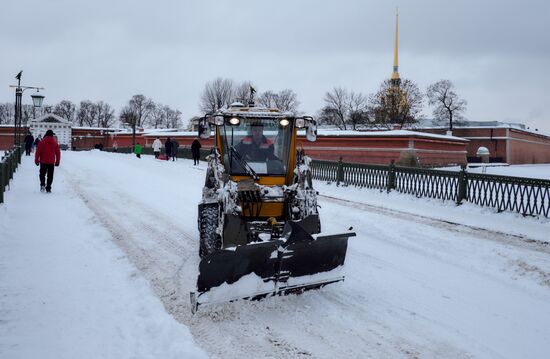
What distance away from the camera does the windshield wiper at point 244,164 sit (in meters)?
7.07

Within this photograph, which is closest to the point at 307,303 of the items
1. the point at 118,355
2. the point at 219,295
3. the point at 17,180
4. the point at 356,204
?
the point at 219,295

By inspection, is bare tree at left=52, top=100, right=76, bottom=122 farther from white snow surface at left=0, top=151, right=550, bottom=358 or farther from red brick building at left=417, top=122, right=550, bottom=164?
white snow surface at left=0, top=151, right=550, bottom=358

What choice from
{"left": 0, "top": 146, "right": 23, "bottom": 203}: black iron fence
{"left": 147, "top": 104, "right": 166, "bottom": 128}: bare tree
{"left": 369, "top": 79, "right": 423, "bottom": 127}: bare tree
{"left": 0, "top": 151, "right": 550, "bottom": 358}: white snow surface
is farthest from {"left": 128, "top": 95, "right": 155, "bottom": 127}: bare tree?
{"left": 0, "top": 151, "right": 550, "bottom": 358}: white snow surface

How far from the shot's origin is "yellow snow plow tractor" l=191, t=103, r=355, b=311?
5.20 metres

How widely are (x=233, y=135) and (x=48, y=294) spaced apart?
348cm

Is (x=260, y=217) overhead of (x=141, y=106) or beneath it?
beneath

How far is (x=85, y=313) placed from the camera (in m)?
5.07

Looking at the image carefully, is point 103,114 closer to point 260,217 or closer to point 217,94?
point 217,94

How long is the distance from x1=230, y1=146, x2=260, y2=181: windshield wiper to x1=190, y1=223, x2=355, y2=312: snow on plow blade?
1787 millimetres

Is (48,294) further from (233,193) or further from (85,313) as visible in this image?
(233,193)

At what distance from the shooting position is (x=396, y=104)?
6244 centimetres

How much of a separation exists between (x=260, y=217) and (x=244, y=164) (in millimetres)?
984

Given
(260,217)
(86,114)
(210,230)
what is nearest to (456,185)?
(260,217)

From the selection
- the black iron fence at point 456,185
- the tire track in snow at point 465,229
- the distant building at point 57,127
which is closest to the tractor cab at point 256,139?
the tire track in snow at point 465,229
